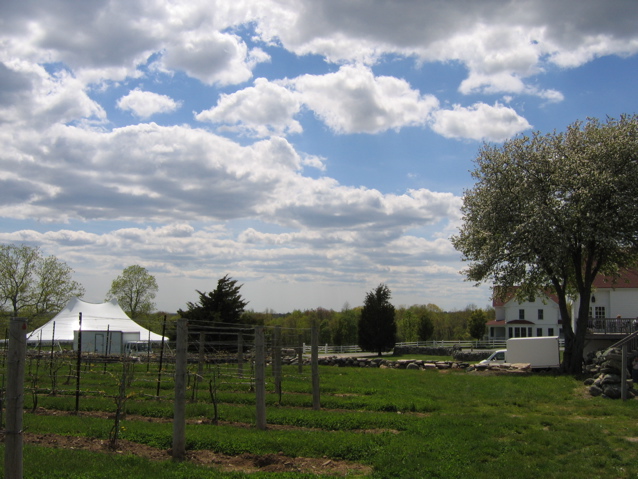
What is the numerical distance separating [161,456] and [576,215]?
1937 cm

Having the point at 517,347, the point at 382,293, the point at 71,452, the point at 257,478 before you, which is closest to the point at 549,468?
the point at 257,478

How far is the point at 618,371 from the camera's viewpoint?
664 inches

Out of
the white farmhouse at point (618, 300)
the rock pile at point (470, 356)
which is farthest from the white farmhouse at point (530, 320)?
the white farmhouse at point (618, 300)

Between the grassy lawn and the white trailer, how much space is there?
344 inches

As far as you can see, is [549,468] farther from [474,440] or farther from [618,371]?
[618,371]

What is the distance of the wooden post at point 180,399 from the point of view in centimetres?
853

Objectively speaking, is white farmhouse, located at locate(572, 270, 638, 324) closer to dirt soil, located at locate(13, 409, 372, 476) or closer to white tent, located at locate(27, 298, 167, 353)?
white tent, located at locate(27, 298, 167, 353)

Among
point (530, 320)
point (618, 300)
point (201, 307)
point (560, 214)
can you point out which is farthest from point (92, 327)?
point (530, 320)

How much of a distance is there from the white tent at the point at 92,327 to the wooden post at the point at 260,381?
26.2m

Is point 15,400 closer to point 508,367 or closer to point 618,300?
point 508,367

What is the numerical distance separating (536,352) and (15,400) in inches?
939

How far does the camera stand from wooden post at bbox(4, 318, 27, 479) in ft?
18.6

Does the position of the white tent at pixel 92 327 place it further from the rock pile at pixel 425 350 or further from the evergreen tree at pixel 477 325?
the evergreen tree at pixel 477 325

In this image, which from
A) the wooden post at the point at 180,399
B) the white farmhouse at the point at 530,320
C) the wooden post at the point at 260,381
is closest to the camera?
the wooden post at the point at 180,399
